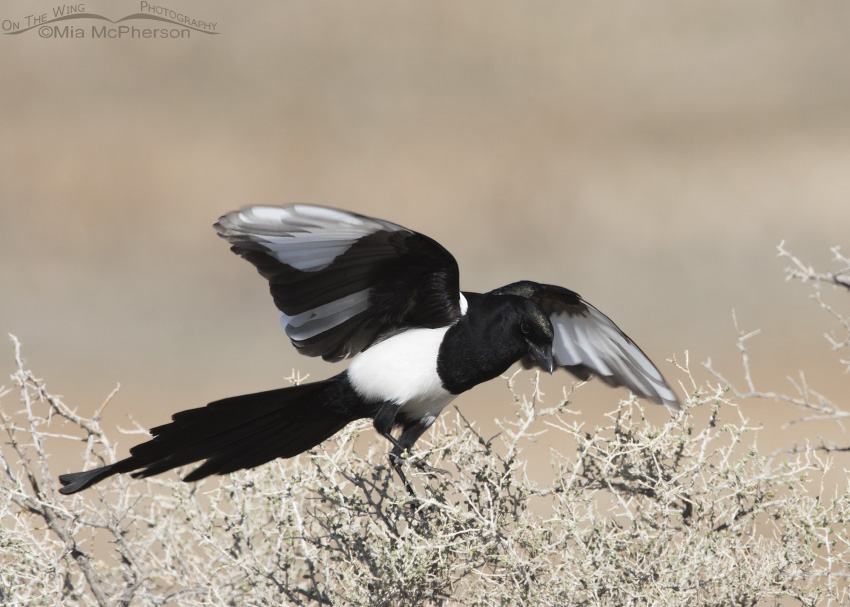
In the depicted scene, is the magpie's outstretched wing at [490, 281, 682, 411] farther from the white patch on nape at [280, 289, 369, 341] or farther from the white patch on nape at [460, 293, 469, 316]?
the white patch on nape at [280, 289, 369, 341]

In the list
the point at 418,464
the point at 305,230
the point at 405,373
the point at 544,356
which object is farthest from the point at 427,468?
the point at 305,230

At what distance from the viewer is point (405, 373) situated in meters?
2.72

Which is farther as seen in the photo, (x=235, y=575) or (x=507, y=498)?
(x=235, y=575)

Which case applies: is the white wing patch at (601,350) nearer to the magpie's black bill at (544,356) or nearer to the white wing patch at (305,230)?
the magpie's black bill at (544,356)

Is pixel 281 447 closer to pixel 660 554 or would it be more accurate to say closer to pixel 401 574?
pixel 401 574

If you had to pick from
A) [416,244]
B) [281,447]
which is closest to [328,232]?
[416,244]

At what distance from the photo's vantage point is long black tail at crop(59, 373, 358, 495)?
246 centimetres

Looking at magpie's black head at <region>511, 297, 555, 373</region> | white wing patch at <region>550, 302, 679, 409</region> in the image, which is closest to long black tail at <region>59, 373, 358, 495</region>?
magpie's black head at <region>511, 297, 555, 373</region>

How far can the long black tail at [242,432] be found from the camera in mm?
2459

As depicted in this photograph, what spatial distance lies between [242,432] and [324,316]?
1.38ft

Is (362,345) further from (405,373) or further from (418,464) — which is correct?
(418,464)

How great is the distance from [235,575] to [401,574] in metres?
0.65

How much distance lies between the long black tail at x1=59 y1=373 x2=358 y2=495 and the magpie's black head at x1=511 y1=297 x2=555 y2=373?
0.55 meters

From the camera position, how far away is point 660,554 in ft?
7.04
